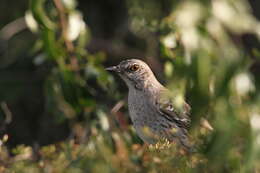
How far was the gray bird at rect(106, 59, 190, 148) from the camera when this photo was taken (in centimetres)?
737

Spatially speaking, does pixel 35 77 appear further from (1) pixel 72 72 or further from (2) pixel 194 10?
(2) pixel 194 10

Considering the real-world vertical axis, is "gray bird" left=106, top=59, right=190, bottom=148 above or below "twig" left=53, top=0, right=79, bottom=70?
below

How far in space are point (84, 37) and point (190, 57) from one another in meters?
3.14

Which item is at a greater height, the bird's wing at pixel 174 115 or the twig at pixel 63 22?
the twig at pixel 63 22

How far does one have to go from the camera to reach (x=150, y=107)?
7.64 m

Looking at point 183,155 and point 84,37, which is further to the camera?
point 84,37

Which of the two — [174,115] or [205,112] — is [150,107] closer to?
[174,115]

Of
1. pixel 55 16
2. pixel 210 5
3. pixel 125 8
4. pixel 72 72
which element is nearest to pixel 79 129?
pixel 72 72

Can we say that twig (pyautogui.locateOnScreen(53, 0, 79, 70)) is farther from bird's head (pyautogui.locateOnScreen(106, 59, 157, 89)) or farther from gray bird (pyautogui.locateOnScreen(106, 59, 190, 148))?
bird's head (pyautogui.locateOnScreen(106, 59, 157, 89))

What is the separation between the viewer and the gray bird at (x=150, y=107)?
737 cm

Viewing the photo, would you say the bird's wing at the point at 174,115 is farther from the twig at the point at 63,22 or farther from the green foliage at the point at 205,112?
the green foliage at the point at 205,112

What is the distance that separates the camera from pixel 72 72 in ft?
24.1

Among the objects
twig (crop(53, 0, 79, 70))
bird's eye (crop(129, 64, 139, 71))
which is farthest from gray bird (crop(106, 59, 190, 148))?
twig (crop(53, 0, 79, 70))

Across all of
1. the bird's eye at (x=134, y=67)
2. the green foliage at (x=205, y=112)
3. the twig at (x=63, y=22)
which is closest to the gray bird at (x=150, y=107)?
the bird's eye at (x=134, y=67)
